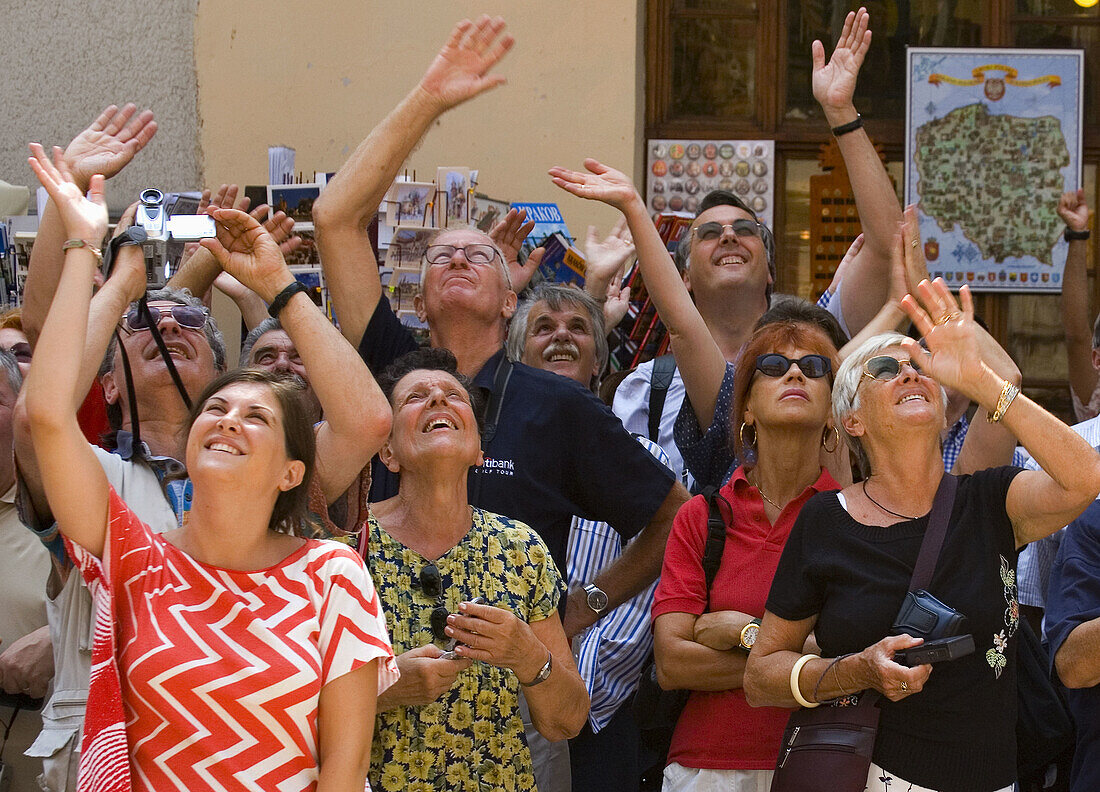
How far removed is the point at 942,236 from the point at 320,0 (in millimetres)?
2904

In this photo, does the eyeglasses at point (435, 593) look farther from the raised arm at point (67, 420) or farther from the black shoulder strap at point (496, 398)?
the raised arm at point (67, 420)

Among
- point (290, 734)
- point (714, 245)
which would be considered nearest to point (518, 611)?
point (290, 734)

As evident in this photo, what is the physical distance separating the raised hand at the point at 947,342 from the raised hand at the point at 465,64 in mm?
1196

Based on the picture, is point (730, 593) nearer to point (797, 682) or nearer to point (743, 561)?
point (743, 561)

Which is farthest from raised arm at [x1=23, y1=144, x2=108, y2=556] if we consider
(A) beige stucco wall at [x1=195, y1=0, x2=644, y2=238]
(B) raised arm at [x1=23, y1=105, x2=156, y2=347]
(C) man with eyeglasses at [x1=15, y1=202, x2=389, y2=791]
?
(A) beige stucco wall at [x1=195, y1=0, x2=644, y2=238]

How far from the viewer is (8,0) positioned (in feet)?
19.3

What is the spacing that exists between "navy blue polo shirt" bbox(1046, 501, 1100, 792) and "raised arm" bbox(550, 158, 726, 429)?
0.99 meters

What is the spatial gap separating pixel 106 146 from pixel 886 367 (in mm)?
1874

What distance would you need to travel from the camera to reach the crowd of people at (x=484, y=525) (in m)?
2.45

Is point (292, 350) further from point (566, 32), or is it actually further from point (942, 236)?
point (942, 236)

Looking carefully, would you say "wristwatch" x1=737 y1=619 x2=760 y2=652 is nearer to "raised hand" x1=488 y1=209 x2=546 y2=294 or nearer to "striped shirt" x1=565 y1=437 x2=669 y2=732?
"striped shirt" x1=565 y1=437 x2=669 y2=732

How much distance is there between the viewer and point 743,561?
320 centimetres

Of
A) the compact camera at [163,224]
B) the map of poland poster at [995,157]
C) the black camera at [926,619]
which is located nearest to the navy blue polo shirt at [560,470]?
the compact camera at [163,224]

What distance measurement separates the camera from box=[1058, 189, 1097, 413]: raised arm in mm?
4746
